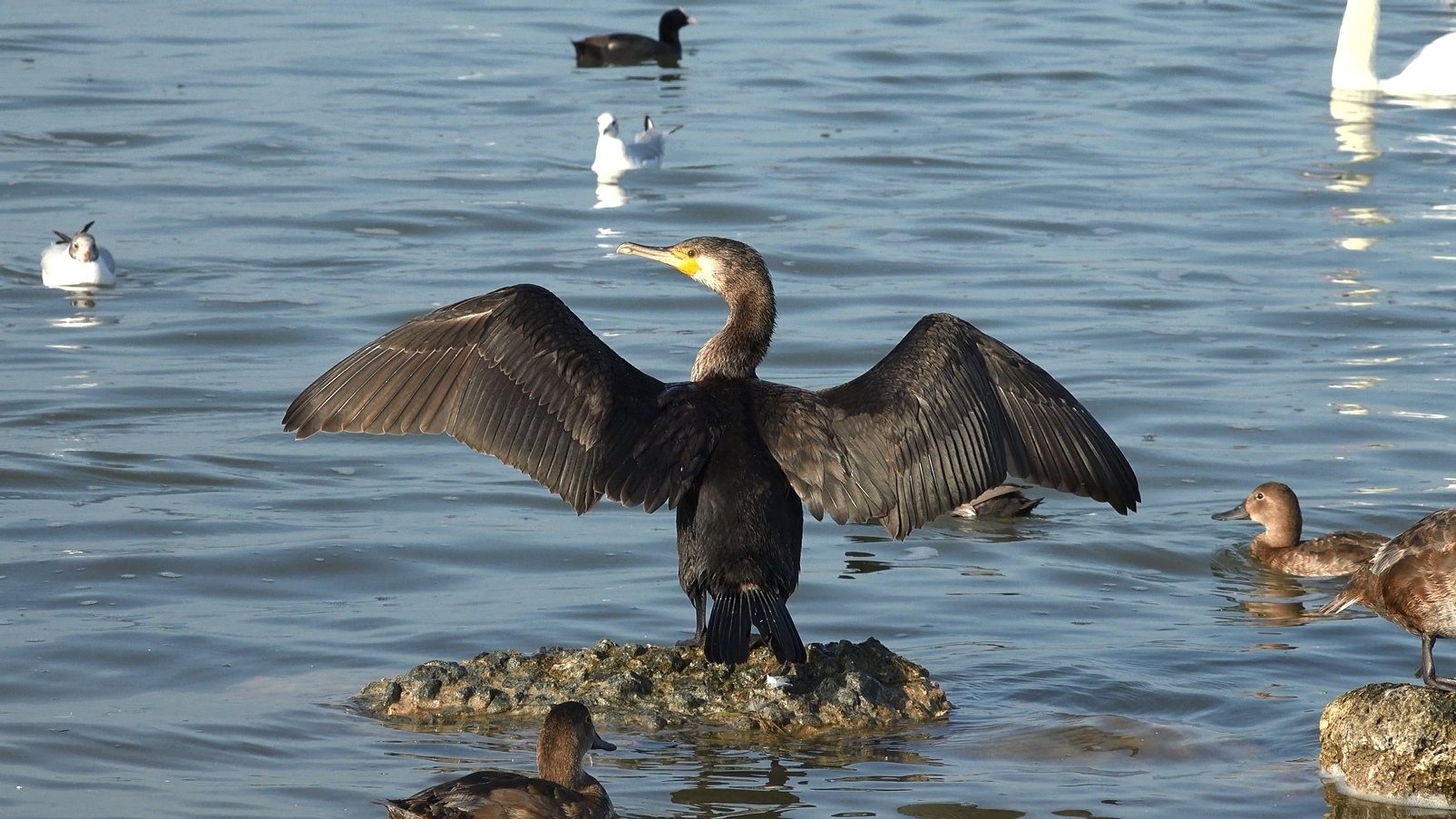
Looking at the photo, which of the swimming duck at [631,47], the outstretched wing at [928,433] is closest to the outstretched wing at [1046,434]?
the outstretched wing at [928,433]

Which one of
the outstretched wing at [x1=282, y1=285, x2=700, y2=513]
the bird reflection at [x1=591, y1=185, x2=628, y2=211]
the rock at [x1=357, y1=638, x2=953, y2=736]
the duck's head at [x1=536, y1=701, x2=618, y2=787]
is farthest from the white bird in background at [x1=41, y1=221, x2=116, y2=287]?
the duck's head at [x1=536, y1=701, x2=618, y2=787]

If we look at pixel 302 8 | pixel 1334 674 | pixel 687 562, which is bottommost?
pixel 1334 674

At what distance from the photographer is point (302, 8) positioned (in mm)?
21375

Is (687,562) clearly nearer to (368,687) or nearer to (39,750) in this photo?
(368,687)

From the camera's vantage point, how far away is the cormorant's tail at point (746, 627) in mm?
5793

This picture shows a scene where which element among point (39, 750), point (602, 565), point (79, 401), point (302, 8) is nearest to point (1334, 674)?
point (602, 565)

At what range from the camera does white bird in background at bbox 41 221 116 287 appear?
39.3 feet

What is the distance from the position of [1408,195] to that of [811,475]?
10903 mm

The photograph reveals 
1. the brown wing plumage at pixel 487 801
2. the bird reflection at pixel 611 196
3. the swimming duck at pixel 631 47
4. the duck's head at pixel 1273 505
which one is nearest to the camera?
the brown wing plumage at pixel 487 801

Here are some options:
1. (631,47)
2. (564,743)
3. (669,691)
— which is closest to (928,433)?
(669,691)

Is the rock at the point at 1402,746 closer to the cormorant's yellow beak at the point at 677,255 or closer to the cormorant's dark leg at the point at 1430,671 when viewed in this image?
the cormorant's dark leg at the point at 1430,671

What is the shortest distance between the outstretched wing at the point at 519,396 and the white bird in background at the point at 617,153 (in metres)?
9.50

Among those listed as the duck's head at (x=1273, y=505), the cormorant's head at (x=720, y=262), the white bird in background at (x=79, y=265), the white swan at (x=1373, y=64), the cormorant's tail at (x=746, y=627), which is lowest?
the duck's head at (x=1273, y=505)

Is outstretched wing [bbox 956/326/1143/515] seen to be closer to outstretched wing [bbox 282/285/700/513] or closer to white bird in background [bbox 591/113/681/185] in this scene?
outstretched wing [bbox 282/285/700/513]
